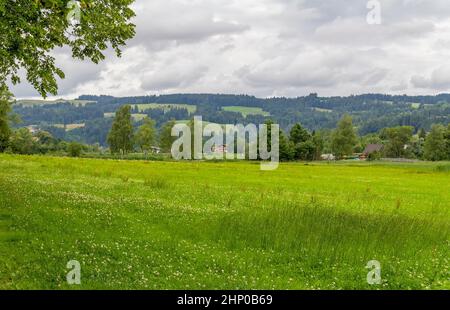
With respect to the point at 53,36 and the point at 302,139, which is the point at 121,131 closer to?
the point at 302,139

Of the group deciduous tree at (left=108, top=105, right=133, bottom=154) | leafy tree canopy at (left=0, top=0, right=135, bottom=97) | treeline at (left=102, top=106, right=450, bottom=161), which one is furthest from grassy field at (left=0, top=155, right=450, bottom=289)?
deciduous tree at (left=108, top=105, right=133, bottom=154)

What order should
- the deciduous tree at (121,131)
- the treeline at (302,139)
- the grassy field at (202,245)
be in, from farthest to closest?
1. the deciduous tree at (121,131)
2. the treeline at (302,139)
3. the grassy field at (202,245)

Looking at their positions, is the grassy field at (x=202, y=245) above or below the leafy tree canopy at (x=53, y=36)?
below

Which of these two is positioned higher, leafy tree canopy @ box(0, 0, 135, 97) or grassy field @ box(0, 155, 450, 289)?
leafy tree canopy @ box(0, 0, 135, 97)

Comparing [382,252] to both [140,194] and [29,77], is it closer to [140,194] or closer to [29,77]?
[140,194]

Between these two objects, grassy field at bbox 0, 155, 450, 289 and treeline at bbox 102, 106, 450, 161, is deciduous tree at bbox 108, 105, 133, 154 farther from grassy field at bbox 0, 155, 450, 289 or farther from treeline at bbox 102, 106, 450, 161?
grassy field at bbox 0, 155, 450, 289

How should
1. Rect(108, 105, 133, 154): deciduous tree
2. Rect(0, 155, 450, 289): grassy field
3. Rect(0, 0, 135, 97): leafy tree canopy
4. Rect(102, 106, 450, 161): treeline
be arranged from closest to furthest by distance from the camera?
1. Rect(0, 155, 450, 289): grassy field
2. Rect(0, 0, 135, 97): leafy tree canopy
3. Rect(102, 106, 450, 161): treeline
4. Rect(108, 105, 133, 154): deciduous tree

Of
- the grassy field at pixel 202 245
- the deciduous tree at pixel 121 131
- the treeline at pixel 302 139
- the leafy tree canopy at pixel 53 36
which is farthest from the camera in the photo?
the deciduous tree at pixel 121 131

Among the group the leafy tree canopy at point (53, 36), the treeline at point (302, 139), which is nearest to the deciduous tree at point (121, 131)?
the treeline at point (302, 139)

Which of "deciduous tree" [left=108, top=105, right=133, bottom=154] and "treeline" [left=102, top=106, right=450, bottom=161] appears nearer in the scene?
"treeline" [left=102, top=106, right=450, bottom=161]

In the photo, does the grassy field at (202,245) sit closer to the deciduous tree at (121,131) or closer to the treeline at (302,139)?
the treeline at (302,139)

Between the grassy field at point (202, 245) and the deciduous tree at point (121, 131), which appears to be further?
the deciduous tree at point (121, 131)
